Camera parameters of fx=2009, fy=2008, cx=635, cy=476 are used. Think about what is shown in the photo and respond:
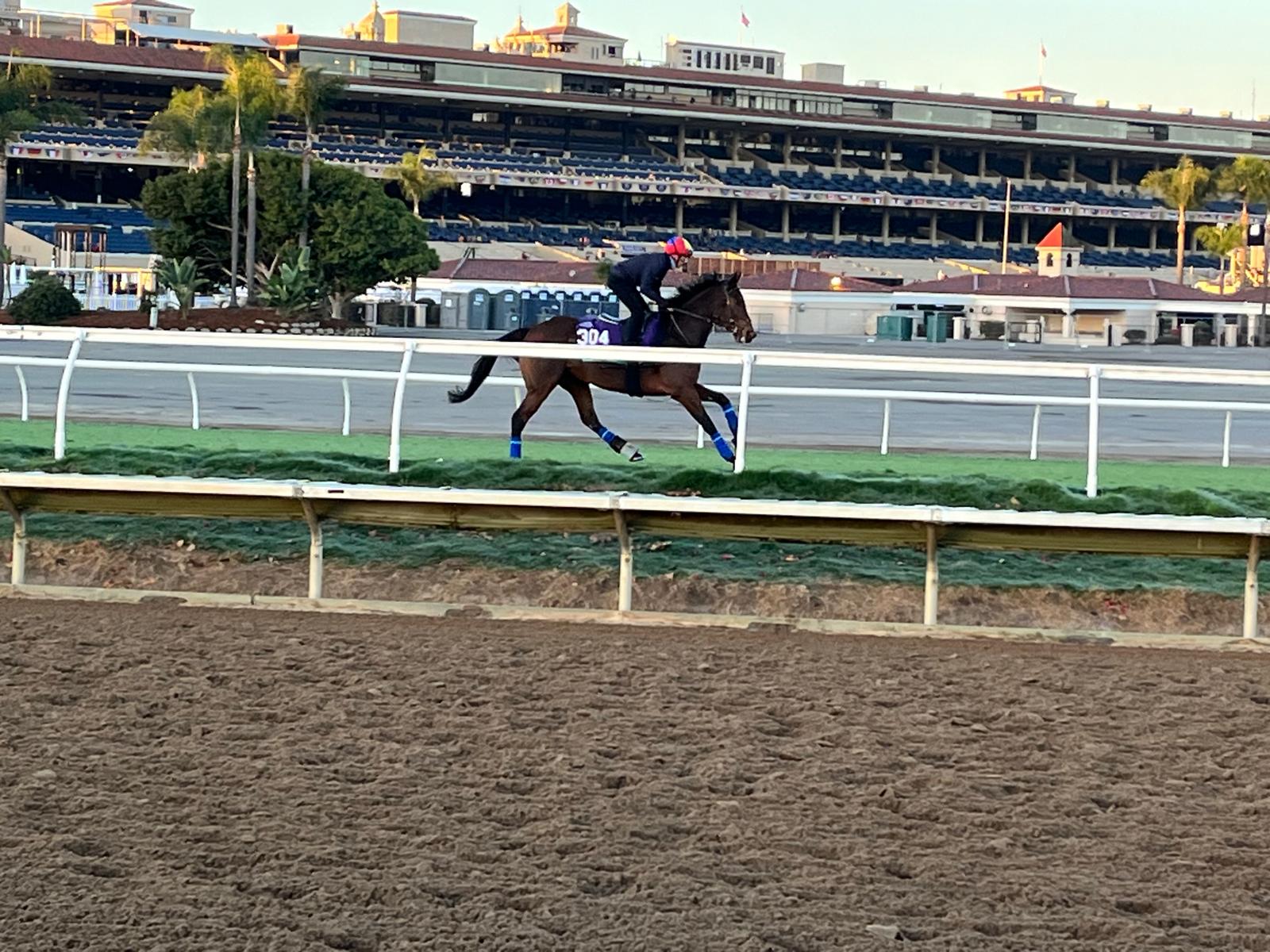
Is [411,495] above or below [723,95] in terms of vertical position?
below

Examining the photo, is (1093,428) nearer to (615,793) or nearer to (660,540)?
(660,540)

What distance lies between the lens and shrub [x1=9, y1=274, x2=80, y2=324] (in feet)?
148

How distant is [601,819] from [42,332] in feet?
20.5

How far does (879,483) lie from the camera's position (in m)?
9.52

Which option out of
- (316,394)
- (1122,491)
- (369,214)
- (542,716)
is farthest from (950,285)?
(542,716)

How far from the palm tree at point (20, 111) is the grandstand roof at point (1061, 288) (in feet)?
95.1

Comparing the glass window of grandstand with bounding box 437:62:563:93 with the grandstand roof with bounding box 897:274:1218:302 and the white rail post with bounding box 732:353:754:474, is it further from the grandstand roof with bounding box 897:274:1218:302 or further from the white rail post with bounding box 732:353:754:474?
the white rail post with bounding box 732:353:754:474

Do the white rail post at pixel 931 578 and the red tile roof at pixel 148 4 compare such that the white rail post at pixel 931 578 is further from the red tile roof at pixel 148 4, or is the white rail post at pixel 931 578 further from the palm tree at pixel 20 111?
the red tile roof at pixel 148 4

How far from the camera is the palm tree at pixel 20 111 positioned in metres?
56.8

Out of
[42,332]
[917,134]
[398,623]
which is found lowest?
[398,623]

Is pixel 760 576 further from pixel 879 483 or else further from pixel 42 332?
pixel 42 332

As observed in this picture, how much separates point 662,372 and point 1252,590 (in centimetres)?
473

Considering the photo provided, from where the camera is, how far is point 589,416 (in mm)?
11898

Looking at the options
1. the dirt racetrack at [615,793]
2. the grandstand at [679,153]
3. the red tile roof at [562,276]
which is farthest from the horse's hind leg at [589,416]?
the grandstand at [679,153]
